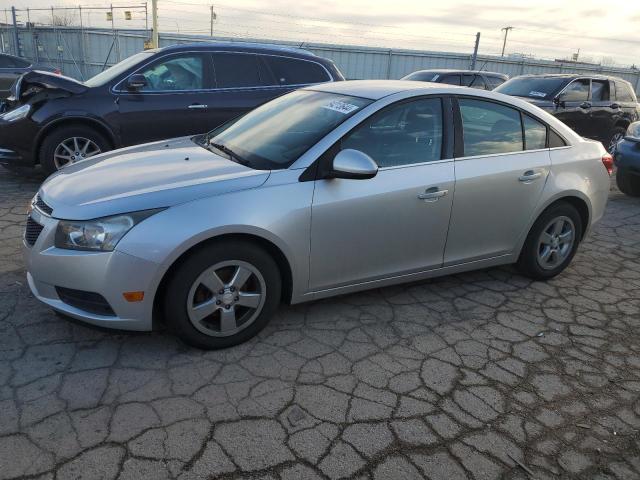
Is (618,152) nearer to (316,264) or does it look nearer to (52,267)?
(316,264)

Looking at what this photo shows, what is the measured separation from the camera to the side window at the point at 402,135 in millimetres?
3467

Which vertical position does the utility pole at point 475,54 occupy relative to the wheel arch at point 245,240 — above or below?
above

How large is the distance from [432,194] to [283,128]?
44.7 inches

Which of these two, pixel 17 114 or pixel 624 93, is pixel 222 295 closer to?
pixel 17 114

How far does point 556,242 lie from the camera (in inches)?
175

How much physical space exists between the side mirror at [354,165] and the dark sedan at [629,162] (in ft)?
19.7

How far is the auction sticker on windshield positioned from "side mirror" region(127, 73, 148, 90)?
348 cm

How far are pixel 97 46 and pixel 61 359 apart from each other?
20.2 metres

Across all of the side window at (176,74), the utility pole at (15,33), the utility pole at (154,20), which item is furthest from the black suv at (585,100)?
the utility pole at (15,33)

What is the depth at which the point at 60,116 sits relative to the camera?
6.15 meters

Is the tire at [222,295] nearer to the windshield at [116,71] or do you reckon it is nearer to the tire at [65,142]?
the tire at [65,142]

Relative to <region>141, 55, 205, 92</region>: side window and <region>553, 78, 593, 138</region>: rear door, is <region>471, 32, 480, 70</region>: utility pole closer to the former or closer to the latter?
<region>553, 78, 593, 138</region>: rear door

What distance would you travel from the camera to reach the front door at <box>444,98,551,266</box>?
378 centimetres

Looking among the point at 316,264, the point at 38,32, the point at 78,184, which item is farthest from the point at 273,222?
the point at 38,32
